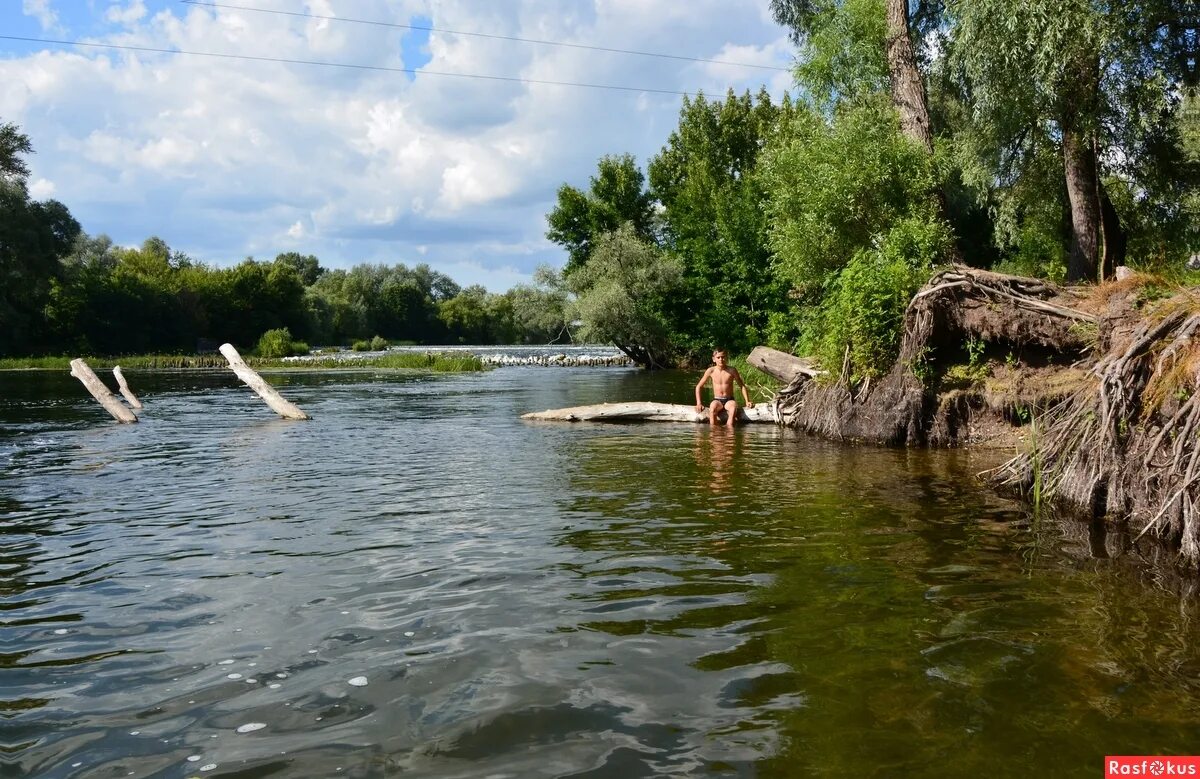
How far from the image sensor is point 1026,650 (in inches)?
229

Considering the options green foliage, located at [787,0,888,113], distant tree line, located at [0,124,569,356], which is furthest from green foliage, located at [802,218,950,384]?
distant tree line, located at [0,124,569,356]

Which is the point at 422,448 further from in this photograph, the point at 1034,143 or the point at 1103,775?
the point at 1034,143

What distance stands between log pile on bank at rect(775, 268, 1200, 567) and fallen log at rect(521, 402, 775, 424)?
2.02 feet

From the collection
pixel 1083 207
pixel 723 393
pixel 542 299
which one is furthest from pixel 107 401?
pixel 542 299

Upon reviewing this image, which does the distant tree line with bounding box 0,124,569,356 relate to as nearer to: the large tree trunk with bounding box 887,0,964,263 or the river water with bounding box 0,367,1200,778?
the large tree trunk with bounding box 887,0,964,263

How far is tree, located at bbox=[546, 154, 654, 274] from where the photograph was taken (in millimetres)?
64375

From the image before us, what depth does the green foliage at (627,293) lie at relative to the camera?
54.7 meters

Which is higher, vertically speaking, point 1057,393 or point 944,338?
point 944,338

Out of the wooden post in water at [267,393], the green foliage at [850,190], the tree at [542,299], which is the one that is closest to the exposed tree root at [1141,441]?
the green foliage at [850,190]

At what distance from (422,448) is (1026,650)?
45.7ft

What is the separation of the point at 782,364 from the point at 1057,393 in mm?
9011

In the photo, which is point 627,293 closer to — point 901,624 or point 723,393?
point 723,393

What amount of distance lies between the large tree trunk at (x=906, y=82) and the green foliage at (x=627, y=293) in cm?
3118

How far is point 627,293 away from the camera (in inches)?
2190
